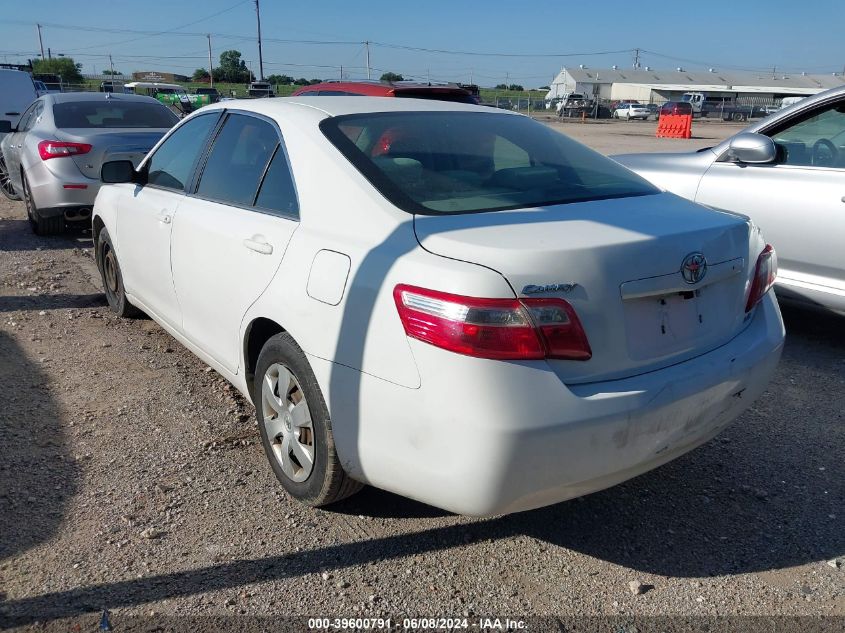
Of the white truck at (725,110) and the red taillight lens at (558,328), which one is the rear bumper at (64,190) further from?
the white truck at (725,110)

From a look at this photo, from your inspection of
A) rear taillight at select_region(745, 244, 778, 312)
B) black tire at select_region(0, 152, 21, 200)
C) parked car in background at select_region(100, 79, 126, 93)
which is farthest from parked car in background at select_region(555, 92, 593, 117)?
rear taillight at select_region(745, 244, 778, 312)

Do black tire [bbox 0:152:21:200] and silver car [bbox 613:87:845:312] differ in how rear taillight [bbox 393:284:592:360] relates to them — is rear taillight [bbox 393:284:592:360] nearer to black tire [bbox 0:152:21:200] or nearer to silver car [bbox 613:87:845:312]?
silver car [bbox 613:87:845:312]

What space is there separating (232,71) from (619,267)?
317 ft

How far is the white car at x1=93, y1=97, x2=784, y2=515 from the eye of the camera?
7.60 feet

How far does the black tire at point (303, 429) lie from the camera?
2803mm

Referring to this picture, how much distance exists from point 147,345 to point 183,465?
178 cm

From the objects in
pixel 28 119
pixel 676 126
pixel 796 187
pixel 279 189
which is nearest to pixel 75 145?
pixel 28 119

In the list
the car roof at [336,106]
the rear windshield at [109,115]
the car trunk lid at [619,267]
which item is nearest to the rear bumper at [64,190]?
the rear windshield at [109,115]

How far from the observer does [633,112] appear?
2263 inches

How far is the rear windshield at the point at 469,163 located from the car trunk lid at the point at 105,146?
16.8ft

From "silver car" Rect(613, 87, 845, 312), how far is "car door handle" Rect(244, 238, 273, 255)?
11.1 ft

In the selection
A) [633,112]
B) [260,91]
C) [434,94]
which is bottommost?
[633,112]

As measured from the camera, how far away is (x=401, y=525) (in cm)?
305

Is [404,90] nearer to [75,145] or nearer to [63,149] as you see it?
[75,145]
